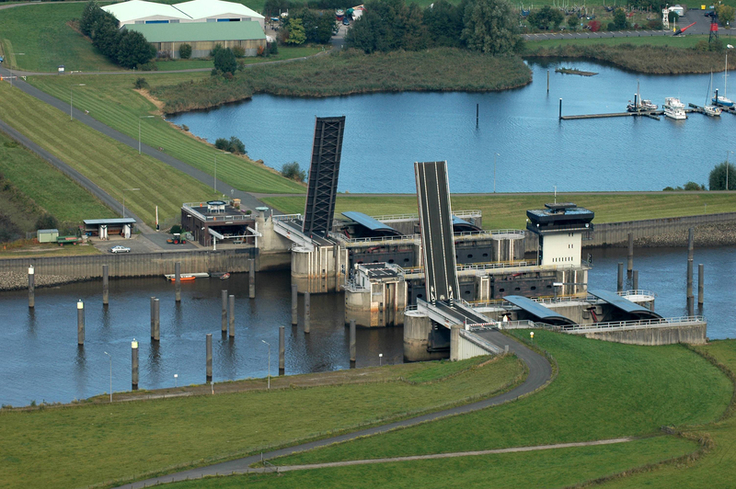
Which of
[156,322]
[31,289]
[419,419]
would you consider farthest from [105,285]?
[419,419]

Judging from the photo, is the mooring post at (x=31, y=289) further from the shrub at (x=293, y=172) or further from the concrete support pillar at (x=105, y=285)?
the shrub at (x=293, y=172)

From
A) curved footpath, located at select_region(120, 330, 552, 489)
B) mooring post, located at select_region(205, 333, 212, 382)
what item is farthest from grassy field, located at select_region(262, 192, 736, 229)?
curved footpath, located at select_region(120, 330, 552, 489)

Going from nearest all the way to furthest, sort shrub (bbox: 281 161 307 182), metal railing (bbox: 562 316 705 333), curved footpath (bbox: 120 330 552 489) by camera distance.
Result: curved footpath (bbox: 120 330 552 489), metal railing (bbox: 562 316 705 333), shrub (bbox: 281 161 307 182)

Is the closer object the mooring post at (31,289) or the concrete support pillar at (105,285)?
the mooring post at (31,289)

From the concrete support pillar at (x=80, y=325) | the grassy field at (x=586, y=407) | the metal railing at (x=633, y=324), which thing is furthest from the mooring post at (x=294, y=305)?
the metal railing at (x=633, y=324)

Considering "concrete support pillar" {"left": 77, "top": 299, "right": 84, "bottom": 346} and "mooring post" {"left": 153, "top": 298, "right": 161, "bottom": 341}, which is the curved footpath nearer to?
"mooring post" {"left": 153, "top": 298, "right": 161, "bottom": 341}

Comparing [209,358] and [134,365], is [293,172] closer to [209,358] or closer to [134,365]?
Answer: [209,358]
